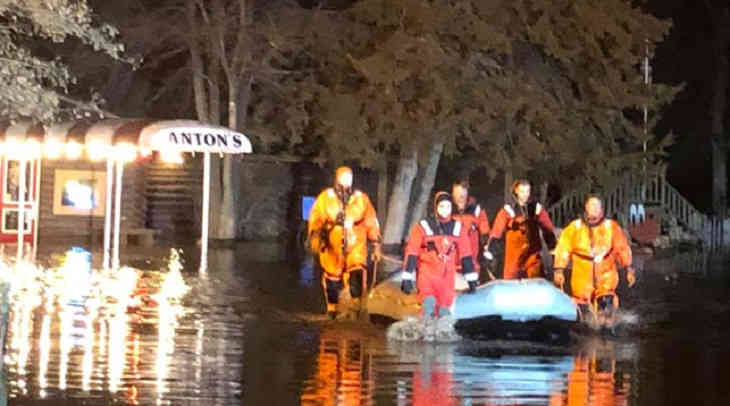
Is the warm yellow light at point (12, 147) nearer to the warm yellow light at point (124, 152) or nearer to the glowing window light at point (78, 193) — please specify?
the warm yellow light at point (124, 152)

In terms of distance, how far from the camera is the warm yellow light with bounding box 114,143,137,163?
1120 inches

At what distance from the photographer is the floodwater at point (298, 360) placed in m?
12.3

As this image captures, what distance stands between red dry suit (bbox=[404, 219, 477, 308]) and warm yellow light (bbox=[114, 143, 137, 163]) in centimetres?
1363

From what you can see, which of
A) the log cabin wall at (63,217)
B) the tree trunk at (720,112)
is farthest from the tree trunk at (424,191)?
the tree trunk at (720,112)

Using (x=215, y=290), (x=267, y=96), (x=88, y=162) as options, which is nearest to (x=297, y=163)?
(x=267, y=96)

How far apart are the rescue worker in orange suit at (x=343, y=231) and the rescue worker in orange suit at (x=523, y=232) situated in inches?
64.8

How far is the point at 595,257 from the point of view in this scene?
17.3m

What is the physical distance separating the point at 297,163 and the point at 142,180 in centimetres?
479

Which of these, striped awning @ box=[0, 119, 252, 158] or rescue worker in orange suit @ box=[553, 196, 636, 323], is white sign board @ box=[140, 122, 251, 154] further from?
rescue worker in orange suit @ box=[553, 196, 636, 323]

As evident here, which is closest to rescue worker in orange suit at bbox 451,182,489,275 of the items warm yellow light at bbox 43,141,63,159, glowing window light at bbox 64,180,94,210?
warm yellow light at bbox 43,141,63,159

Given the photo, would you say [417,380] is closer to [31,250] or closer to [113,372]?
[113,372]

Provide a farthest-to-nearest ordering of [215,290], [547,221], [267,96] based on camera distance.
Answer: [267,96], [215,290], [547,221]

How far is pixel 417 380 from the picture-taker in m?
13.2

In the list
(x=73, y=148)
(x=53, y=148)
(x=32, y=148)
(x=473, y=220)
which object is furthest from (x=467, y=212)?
(x=32, y=148)
